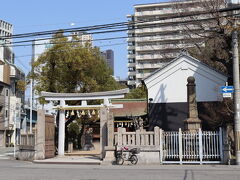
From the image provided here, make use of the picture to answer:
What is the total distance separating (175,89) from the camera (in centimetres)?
2519

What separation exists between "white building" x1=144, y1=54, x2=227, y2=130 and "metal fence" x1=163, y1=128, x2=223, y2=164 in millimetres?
5287

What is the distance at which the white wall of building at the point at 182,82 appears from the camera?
24.3 m

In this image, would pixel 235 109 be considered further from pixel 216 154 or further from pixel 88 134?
pixel 88 134

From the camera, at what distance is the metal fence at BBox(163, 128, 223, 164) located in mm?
19172

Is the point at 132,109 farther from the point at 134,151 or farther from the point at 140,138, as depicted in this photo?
the point at 134,151

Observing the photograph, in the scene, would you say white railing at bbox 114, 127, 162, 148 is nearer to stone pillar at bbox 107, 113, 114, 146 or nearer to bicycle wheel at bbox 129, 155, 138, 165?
stone pillar at bbox 107, 113, 114, 146

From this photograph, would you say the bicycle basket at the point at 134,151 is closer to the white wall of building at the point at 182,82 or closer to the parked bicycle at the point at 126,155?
the parked bicycle at the point at 126,155

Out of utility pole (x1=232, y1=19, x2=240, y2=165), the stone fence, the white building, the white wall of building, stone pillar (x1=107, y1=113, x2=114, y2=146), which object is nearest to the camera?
utility pole (x1=232, y1=19, x2=240, y2=165)

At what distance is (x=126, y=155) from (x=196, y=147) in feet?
12.9

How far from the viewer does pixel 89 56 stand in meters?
30.5

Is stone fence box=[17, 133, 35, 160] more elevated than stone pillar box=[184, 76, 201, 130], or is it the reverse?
stone pillar box=[184, 76, 201, 130]

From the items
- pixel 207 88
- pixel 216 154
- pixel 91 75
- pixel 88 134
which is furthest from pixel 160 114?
pixel 88 134

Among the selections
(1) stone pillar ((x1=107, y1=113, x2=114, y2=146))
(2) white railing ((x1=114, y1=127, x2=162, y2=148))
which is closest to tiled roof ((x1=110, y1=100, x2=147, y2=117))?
(1) stone pillar ((x1=107, y1=113, x2=114, y2=146))

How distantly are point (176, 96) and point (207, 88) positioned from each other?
7.39 ft
